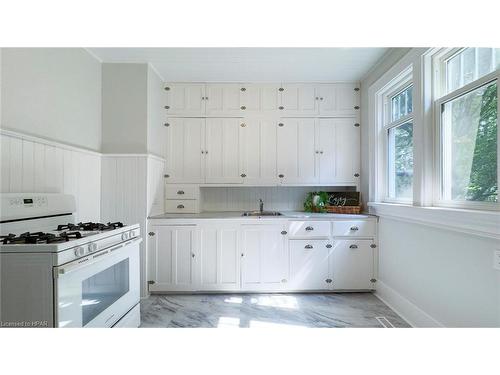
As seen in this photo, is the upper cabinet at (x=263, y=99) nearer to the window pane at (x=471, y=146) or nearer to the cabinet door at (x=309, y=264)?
the window pane at (x=471, y=146)

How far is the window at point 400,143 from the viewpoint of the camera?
2445mm

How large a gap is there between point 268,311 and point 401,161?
2.04 meters

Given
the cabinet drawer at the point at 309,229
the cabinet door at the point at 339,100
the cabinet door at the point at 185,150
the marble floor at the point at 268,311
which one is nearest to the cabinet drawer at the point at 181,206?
the cabinet door at the point at 185,150

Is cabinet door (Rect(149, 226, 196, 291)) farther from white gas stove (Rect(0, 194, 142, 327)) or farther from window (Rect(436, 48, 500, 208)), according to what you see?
window (Rect(436, 48, 500, 208))

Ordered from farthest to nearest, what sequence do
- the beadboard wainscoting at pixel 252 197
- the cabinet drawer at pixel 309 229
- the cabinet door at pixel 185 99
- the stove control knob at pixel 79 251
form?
the beadboard wainscoting at pixel 252 197 → the cabinet door at pixel 185 99 → the cabinet drawer at pixel 309 229 → the stove control knob at pixel 79 251

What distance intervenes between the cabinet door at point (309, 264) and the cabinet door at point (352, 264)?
0.10m

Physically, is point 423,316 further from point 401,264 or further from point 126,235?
point 126,235

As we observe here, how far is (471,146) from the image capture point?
174cm


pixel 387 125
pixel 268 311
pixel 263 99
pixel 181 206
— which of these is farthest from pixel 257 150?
pixel 268 311

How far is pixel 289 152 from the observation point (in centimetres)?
328

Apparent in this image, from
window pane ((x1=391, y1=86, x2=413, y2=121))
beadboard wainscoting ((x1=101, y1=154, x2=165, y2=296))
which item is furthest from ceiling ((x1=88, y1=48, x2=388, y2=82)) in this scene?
beadboard wainscoting ((x1=101, y1=154, x2=165, y2=296))

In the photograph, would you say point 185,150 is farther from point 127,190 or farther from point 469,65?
point 469,65

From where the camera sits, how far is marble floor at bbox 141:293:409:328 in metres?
2.24
